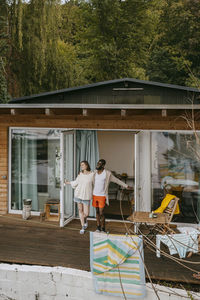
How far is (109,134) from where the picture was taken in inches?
439

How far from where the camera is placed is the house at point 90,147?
22.3 ft

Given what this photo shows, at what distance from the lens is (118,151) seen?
1141 cm

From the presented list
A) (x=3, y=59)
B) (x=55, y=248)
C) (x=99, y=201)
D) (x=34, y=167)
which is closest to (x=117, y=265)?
(x=55, y=248)

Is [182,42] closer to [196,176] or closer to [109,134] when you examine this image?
[109,134]

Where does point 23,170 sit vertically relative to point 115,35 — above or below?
below

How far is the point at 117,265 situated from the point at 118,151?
7155 millimetres

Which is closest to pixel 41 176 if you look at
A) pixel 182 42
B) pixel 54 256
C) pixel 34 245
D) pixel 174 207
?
pixel 34 245

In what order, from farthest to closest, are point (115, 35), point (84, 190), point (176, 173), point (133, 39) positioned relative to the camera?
point (115, 35) < point (133, 39) < point (176, 173) < point (84, 190)

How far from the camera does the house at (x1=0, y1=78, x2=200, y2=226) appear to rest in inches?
268

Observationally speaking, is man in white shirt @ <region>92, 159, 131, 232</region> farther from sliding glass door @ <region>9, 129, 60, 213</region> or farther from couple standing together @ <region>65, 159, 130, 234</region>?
sliding glass door @ <region>9, 129, 60, 213</region>

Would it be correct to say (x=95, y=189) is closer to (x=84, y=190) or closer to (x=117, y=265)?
(x=84, y=190)

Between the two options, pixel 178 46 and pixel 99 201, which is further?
pixel 178 46

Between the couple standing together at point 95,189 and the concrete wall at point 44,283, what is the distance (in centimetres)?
166

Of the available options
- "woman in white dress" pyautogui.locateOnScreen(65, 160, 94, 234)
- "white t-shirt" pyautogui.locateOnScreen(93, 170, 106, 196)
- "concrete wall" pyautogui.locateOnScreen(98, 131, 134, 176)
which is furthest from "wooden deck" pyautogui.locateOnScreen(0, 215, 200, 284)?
"concrete wall" pyautogui.locateOnScreen(98, 131, 134, 176)
